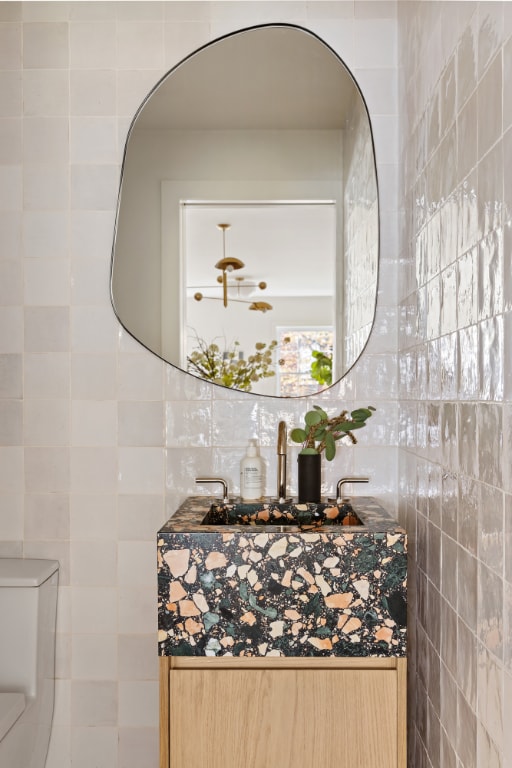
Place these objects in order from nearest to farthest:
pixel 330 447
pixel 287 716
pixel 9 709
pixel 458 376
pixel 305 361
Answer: pixel 458 376 < pixel 287 716 < pixel 9 709 < pixel 330 447 < pixel 305 361

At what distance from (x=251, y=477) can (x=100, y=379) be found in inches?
19.1

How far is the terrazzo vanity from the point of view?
4.17ft

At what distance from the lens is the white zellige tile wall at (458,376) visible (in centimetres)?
93

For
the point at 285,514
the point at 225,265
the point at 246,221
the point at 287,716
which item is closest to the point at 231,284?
the point at 225,265

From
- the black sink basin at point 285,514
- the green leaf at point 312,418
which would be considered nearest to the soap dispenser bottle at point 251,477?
the black sink basin at point 285,514

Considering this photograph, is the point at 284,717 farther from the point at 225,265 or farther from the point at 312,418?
the point at 225,265

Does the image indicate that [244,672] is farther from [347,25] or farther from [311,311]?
[347,25]

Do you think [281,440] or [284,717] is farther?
[281,440]

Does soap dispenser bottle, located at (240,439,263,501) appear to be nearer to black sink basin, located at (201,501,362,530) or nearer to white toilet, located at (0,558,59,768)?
black sink basin, located at (201,501,362,530)

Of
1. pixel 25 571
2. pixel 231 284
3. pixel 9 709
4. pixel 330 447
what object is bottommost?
pixel 9 709

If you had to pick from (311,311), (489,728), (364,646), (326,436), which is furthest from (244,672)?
(311,311)

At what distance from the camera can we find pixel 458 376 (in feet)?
3.79

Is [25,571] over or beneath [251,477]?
beneath

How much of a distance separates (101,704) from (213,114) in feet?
5.17
